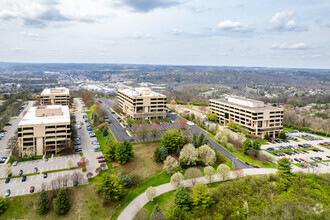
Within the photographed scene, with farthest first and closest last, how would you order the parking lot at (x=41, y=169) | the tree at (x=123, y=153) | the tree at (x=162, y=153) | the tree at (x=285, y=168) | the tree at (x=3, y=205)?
the tree at (x=162, y=153), the tree at (x=123, y=153), the tree at (x=285, y=168), the parking lot at (x=41, y=169), the tree at (x=3, y=205)

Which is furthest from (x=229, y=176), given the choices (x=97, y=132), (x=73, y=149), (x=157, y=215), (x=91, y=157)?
(x=97, y=132)

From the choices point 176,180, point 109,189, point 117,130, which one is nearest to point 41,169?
point 109,189

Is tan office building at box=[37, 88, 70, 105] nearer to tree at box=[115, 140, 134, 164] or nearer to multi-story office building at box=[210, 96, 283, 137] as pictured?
tree at box=[115, 140, 134, 164]

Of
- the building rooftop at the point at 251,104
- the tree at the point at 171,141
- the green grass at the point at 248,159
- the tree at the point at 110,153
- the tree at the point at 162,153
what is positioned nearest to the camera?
the tree at the point at 110,153

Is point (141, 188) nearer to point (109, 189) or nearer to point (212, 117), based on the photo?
point (109, 189)

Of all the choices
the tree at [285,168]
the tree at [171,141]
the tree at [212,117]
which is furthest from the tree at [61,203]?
the tree at [212,117]

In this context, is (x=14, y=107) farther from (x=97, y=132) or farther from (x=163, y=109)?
(x=163, y=109)

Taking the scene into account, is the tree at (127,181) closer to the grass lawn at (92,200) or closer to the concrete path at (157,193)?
the grass lawn at (92,200)
